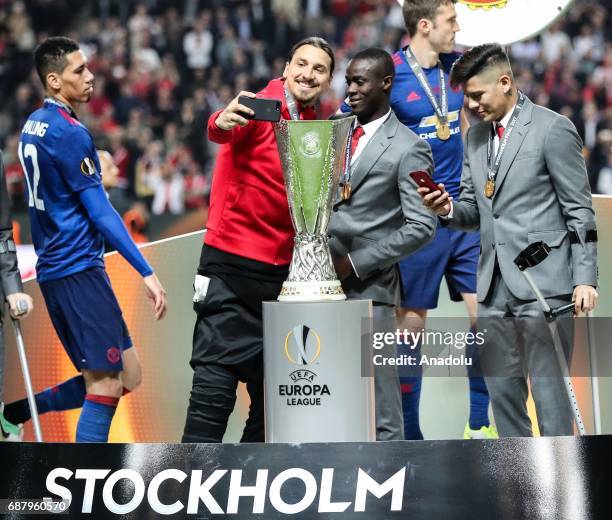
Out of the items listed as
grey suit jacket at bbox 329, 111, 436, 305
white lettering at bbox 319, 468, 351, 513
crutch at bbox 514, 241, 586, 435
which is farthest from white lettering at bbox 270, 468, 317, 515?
crutch at bbox 514, 241, 586, 435

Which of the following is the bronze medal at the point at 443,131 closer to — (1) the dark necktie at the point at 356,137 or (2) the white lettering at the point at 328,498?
(1) the dark necktie at the point at 356,137

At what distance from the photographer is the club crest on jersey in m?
4.53

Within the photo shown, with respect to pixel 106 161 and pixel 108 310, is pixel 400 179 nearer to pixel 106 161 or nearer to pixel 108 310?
pixel 108 310

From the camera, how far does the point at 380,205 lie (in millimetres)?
4266

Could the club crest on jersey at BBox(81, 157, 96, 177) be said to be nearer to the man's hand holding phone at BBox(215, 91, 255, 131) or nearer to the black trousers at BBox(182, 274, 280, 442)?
the black trousers at BBox(182, 274, 280, 442)

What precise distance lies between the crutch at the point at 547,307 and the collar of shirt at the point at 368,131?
2.24 ft

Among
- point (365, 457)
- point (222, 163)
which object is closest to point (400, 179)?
point (222, 163)

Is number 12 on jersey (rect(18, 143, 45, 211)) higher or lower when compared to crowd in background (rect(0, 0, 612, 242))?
lower

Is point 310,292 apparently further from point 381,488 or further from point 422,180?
point 381,488

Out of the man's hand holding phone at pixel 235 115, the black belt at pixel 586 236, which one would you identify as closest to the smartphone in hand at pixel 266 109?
the man's hand holding phone at pixel 235 115

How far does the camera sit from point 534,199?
4129 millimetres

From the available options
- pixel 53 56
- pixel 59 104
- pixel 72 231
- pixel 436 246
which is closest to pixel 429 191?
pixel 436 246

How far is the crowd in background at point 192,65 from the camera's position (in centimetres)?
1297

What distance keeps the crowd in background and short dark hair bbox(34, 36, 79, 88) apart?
7469 millimetres
